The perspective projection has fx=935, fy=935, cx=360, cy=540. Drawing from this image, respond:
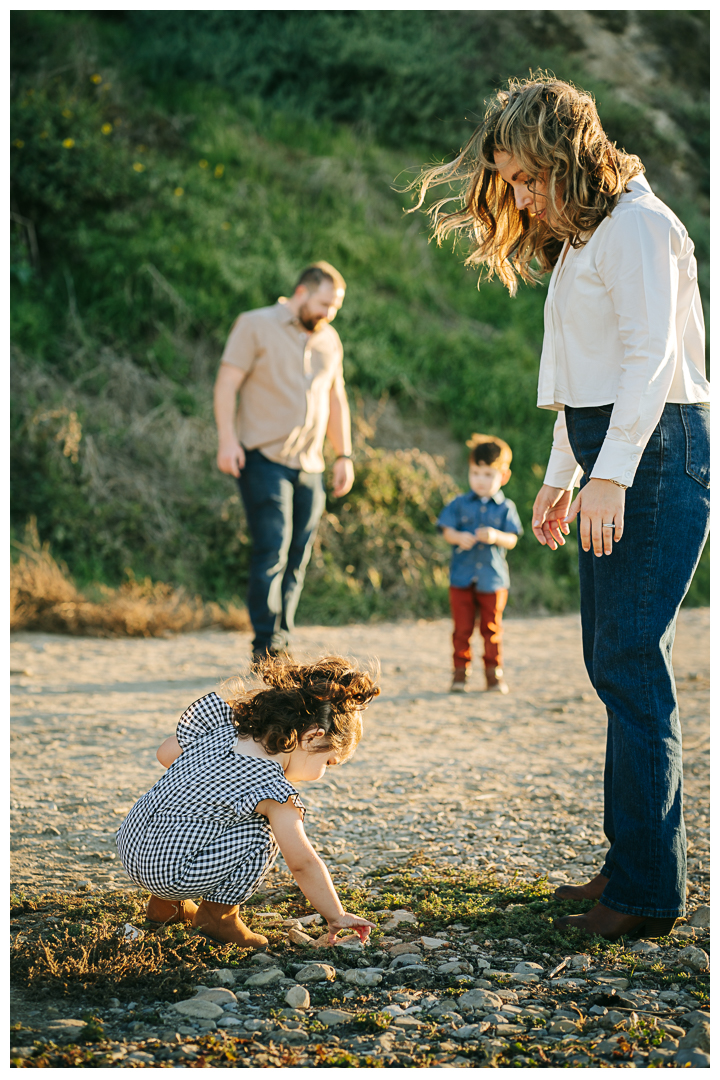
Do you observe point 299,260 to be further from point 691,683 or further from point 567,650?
point 691,683

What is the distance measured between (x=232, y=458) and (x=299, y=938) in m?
3.04

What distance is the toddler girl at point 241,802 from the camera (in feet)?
7.74

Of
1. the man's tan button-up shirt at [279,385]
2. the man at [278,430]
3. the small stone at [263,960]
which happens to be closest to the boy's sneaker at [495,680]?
the man at [278,430]

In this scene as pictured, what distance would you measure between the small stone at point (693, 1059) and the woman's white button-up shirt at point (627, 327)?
126 cm

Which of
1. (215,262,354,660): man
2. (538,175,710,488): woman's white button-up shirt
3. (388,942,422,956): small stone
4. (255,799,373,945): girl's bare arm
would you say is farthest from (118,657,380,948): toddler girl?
(215,262,354,660): man

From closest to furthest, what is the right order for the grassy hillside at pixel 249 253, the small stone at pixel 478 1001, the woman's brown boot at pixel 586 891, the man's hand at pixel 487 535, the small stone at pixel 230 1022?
the small stone at pixel 230 1022, the small stone at pixel 478 1001, the woman's brown boot at pixel 586 891, the man's hand at pixel 487 535, the grassy hillside at pixel 249 253

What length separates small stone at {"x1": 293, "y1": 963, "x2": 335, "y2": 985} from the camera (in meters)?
2.27

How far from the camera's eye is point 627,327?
7.48ft

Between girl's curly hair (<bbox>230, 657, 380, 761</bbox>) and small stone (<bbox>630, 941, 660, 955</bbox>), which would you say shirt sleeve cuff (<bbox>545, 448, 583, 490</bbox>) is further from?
small stone (<bbox>630, 941, 660, 955</bbox>)

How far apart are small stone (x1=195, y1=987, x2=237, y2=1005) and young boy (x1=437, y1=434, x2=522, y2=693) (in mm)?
3790

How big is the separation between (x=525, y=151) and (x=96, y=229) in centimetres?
1066

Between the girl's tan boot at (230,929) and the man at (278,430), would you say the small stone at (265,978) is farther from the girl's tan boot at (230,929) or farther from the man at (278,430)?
the man at (278,430)

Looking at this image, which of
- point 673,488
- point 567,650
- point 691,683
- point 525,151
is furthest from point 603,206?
point 567,650

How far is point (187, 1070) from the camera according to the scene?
1831mm
